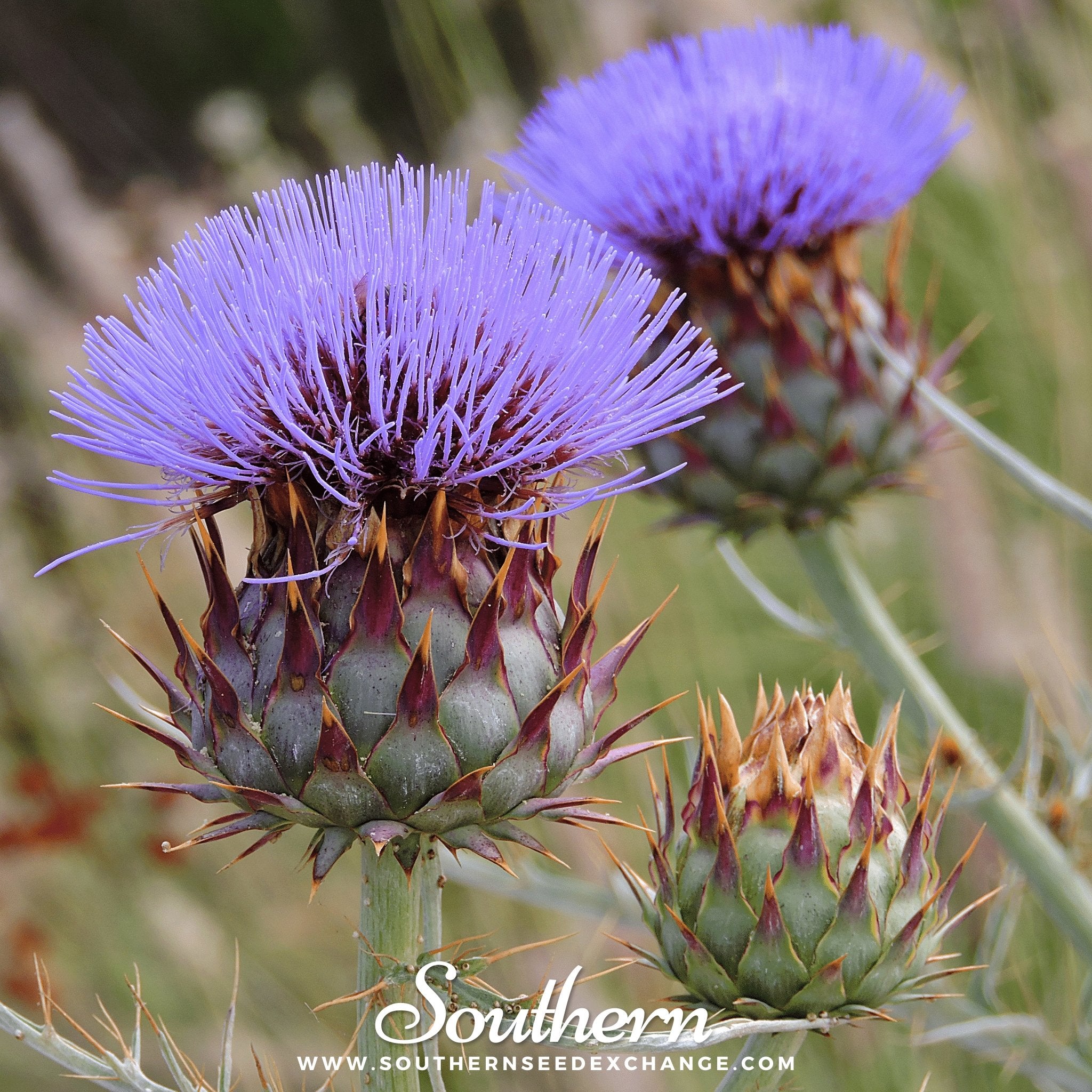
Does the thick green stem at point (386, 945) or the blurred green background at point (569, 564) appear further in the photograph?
the blurred green background at point (569, 564)

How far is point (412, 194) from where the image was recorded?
130 cm

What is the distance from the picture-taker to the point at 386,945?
1.28 m

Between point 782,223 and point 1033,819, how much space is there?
3.30 feet

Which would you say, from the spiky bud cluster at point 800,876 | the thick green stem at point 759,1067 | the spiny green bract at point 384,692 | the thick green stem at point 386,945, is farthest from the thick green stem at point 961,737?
the thick green stem at point 386,945

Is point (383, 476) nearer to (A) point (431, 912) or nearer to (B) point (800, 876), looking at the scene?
(A) point (431, 912)

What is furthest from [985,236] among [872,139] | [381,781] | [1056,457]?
[381,781]

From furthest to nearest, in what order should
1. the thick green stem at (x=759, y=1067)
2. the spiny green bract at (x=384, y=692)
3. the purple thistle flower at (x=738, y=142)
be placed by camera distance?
the purple thistle flower at (x=738, y=142)
the thick green stem at (x=759, y=1067)
the spiny green bract at (x=384, y=692)

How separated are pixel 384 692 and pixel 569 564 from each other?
1.60 metres

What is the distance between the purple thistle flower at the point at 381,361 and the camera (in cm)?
123

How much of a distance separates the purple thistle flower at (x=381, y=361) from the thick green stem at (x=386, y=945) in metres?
0.37

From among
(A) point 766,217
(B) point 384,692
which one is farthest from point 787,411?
(B) point 384,692

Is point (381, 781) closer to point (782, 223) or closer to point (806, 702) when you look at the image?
point (806, 702)

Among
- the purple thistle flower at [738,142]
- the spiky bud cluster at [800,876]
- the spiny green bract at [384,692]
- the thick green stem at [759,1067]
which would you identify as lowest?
the thick green stem at [759,1067]

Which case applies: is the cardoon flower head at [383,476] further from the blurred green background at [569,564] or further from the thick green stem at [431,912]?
the blurred green background at [569,564]
